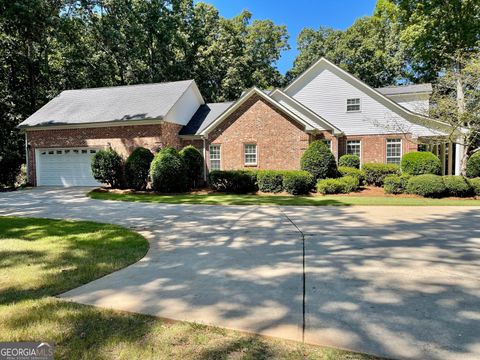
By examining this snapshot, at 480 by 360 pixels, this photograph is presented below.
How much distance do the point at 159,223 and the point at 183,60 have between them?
90.9 ft

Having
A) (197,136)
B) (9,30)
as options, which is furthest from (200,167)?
(9,30)

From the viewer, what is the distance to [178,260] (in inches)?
227

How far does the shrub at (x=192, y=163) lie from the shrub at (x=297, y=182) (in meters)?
5.05

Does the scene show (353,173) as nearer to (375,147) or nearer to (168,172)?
(375,147)

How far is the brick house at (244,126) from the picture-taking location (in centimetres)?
1888

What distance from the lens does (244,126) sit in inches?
758

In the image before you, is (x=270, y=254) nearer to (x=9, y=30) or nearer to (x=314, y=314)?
(x=314, y=314)

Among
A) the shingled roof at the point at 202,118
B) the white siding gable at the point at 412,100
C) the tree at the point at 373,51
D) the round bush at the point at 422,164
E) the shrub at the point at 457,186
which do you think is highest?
the tree at the point at 373,51

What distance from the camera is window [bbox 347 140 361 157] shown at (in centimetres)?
2125

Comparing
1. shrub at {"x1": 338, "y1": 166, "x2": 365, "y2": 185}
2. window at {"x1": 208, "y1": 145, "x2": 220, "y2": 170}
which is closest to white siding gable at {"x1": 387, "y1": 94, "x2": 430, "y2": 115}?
shrub at {"x1": 338, "y1": 166, "x2": 365, "y2": 185}

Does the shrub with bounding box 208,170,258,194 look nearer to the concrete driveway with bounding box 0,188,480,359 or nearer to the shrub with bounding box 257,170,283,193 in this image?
the shrub with bounding box 257,170,283,193

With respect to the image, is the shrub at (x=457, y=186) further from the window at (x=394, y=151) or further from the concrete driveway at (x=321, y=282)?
the concrete driveway at (x=321, y=282)

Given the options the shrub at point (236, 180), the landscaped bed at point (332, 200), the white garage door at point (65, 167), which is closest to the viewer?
the landscaped bed at point (332, 200)

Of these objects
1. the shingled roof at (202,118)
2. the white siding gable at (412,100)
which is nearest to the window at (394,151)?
the white siding gable at (412,100)
